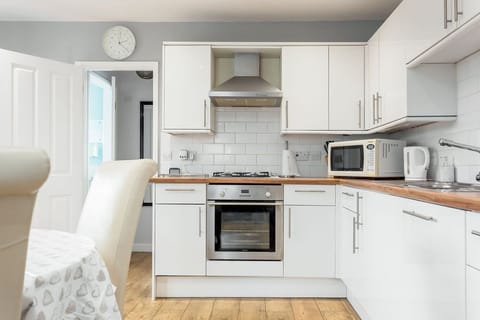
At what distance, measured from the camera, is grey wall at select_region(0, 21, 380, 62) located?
3760 mm

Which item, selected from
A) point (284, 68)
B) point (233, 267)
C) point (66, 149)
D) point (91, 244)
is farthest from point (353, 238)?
point (66, 149)

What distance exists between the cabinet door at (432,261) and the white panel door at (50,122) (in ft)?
9.62

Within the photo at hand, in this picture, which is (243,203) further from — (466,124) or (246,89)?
(466,124)

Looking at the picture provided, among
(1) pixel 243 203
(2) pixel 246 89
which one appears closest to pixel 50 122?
(2) pixel 246 89

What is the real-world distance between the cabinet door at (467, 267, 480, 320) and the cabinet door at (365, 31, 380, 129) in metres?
2.05

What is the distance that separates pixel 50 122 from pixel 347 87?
2.67m

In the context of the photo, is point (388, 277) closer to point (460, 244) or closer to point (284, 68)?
point (460, 244)

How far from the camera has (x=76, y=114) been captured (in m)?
3.71

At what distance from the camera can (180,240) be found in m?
3.03

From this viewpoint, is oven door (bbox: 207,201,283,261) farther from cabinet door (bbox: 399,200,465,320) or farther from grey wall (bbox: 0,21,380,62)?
grey wall (bbox: 0,21,380,62)

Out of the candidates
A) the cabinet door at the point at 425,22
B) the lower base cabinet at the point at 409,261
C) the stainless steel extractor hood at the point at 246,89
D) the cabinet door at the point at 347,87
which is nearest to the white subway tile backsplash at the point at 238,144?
the stainless steel extractor hood at the point at 246,89

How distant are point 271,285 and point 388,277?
4.13ft

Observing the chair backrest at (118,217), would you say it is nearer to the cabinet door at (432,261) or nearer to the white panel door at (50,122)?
the cabinet door at (432,261)

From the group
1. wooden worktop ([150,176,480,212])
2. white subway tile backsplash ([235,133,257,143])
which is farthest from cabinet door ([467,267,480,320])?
white subway tile backsplash ([235,133,257,143])
